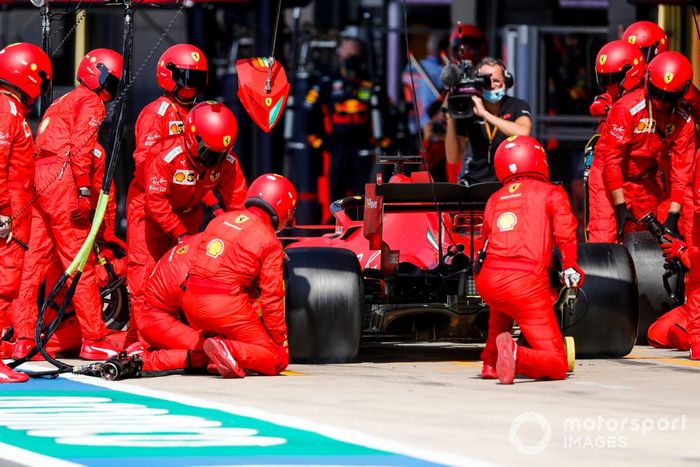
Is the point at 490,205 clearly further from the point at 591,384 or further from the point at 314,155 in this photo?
the point at 314,155

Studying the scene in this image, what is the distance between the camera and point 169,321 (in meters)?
10.8

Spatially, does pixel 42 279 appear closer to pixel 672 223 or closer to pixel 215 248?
pixel 215 248

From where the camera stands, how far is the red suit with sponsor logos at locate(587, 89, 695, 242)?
13.6 m

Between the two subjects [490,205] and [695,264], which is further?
[695,264]

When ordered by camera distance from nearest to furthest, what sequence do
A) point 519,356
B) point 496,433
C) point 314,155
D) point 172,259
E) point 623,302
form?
point 496,433
point 519,356
point 172,259
point 623,302
point 314,155

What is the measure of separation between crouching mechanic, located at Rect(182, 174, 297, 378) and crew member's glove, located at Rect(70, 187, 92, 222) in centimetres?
162

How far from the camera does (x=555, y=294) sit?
10719 mm

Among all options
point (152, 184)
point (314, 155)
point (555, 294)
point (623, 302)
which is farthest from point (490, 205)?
point (314, 155)

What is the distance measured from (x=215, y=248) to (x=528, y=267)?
6.01 feet

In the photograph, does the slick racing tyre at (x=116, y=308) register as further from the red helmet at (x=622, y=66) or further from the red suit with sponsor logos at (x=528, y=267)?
the red helmet at (x=622, y=66)

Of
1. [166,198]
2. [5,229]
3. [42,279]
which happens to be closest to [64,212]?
[42,279]

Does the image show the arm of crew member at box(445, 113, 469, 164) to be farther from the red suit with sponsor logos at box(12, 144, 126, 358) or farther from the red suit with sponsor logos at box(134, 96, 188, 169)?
the red suit with sponsor logos at box(12, 144, 126, 358)

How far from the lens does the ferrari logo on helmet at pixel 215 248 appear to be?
10.5 metres

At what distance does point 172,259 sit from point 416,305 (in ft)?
5.24
